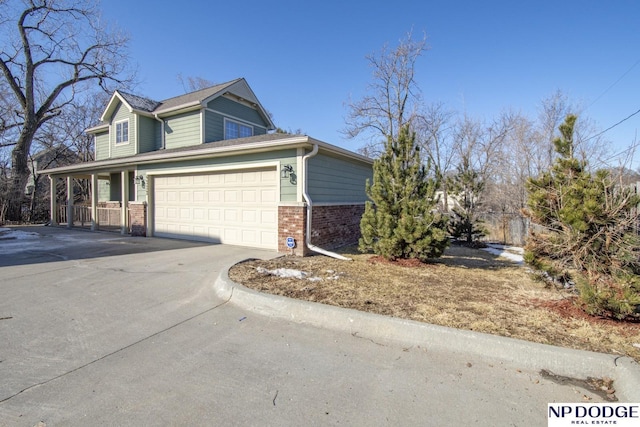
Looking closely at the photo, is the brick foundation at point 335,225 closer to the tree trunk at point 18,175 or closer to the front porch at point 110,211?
the front porch at point 110,211

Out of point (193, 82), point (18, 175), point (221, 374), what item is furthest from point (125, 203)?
point (193, 82)

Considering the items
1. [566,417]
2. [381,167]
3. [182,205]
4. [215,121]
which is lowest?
[566,417]

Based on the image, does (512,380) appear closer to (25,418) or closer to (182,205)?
(25,418)

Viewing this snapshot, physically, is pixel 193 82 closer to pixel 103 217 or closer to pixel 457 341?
pixel 103 217

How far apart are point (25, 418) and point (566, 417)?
3.65 meters

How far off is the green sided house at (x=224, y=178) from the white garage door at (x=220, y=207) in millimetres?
29

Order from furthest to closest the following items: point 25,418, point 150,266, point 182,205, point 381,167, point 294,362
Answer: point 182,205 → point 381,167 → point 150,266 → point 294,362 → point 25,418

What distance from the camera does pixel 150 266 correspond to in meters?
6.52

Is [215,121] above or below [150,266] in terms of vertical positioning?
above

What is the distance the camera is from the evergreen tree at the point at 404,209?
21.1 feet

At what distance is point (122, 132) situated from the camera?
14672 mm

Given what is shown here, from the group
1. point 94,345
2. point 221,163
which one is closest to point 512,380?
point 94,345

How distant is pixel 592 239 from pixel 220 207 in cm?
838

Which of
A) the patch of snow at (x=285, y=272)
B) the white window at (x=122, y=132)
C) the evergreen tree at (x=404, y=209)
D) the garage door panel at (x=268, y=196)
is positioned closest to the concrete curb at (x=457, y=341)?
the patch of snow at (x=285, y=272)
